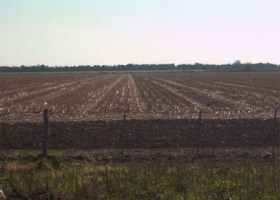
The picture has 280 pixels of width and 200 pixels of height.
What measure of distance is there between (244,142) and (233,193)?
34.6 feet

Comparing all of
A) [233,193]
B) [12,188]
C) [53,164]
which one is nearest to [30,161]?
[53,164]

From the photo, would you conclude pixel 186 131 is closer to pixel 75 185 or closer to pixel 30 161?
pixel 30 161

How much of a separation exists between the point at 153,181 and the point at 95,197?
5.14ft

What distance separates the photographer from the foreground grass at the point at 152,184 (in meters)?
9.41

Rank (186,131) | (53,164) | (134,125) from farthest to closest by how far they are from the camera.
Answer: (134,125) → (186,131) → (53,164)

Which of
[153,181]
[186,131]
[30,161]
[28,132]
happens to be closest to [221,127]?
[186,131]

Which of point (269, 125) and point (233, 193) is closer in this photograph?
point (233, 193)

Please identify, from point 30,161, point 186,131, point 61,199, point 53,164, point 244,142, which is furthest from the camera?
point 186,131

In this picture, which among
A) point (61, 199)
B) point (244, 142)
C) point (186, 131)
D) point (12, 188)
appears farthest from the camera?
point (186, 131)

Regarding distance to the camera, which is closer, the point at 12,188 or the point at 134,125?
the point at 12,188

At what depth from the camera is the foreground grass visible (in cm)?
941

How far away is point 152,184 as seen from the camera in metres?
10.2

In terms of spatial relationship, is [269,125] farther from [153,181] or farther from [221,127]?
[153,181]

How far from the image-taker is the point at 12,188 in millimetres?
9867
